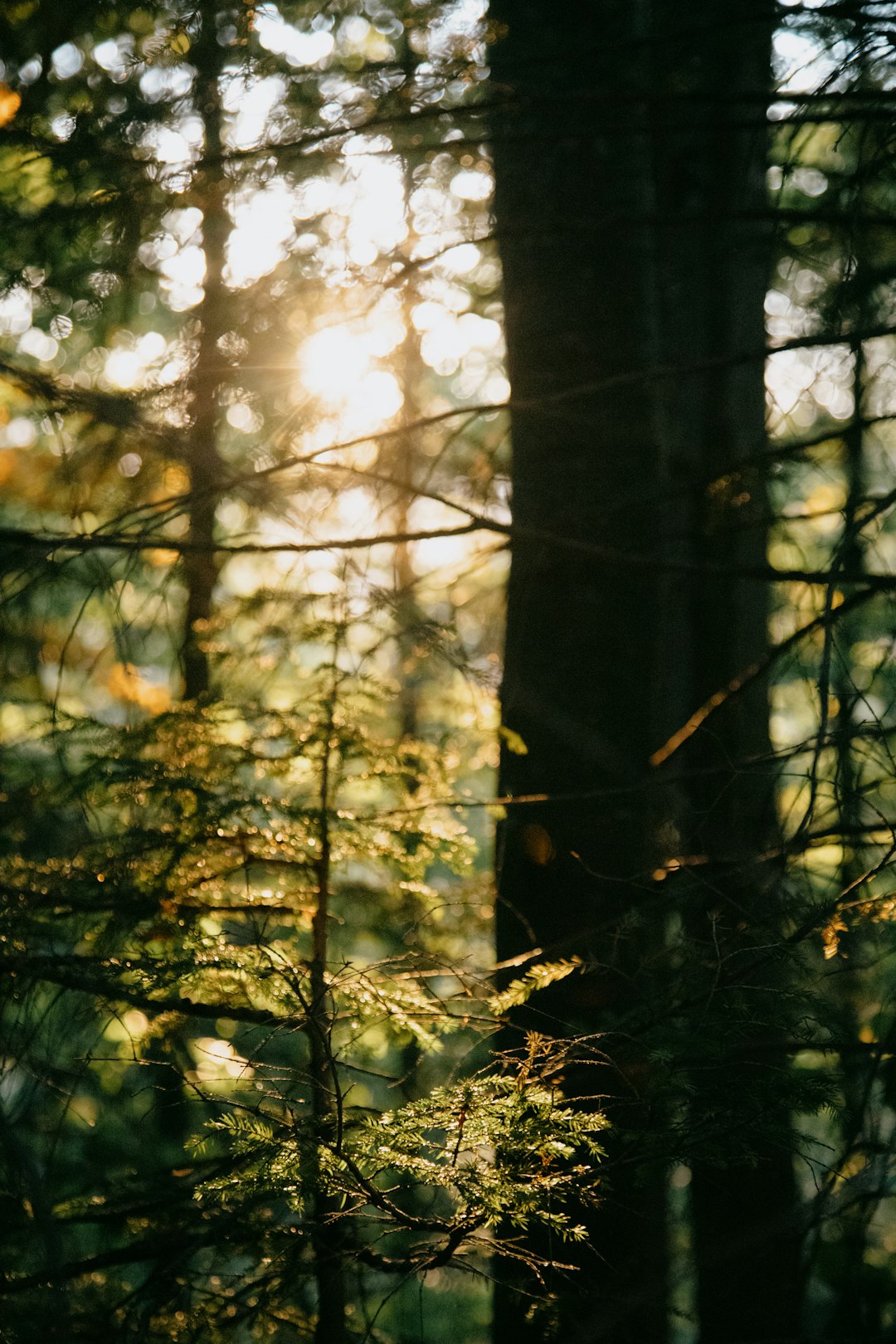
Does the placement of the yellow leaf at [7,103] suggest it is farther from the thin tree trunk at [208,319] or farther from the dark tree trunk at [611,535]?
the dark tree trunk at [611,535]

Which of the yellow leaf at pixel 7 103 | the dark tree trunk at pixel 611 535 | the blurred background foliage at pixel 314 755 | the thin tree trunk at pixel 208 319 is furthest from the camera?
the yellow leaf at pixel 7 103

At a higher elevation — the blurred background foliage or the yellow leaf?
the yellow leaf

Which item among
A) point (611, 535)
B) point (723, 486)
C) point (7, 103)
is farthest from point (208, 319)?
point (723, 486)

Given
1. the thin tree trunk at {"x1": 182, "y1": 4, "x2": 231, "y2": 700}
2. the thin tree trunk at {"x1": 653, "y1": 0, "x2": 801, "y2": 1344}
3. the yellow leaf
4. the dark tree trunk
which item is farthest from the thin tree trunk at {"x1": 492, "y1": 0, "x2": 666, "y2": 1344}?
the yellow leaf

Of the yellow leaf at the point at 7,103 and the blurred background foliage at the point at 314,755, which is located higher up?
the yellow leaf at the point at 7,103

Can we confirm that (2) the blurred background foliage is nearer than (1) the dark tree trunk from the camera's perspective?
Yes

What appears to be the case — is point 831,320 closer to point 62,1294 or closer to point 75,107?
point 75,107

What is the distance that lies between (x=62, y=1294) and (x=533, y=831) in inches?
87.8

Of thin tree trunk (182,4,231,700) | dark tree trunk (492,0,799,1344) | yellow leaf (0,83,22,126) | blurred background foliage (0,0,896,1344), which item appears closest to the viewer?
blurred background foliage (0,0,896,1344)

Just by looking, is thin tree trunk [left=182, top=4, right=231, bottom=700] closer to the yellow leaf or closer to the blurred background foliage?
the blurred background foliage

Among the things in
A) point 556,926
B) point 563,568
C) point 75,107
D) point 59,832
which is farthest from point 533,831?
point 75,107

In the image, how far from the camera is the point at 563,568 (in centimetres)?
399

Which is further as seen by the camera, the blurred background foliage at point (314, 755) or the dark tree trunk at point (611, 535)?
the dark tree trunk at point (611, 535)

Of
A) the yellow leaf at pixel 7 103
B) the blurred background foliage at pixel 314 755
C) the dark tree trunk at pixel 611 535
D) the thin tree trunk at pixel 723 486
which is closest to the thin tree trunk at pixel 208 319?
the blurred background foliage at pixel 314 755
